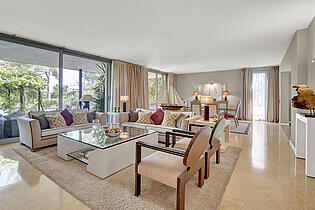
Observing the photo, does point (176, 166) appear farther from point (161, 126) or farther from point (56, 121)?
point (56, 121)

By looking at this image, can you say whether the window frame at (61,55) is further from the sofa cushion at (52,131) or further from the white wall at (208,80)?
the white wall at (208,80)

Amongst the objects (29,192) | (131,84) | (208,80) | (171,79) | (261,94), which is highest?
(171,79)

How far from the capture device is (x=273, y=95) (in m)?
6.61

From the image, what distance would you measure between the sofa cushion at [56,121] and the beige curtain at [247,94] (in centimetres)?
714

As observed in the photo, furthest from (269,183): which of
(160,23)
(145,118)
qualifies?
(160,23)

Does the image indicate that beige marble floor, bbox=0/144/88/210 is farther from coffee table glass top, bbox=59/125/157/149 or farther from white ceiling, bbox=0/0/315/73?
white ceiling, bbox=0/0/315/73

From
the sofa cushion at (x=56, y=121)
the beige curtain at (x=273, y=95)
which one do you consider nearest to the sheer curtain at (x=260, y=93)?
the beige curtain at (x=273, y=95)

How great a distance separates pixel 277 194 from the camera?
1690 mm

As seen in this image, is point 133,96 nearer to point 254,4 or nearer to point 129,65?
point 129,65

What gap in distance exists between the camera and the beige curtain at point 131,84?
5578 millimetres

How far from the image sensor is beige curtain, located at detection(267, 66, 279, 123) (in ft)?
21.4

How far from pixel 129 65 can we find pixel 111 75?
2.93ft

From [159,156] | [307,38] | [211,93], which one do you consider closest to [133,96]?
[211,93]

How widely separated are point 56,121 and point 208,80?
7029mm
